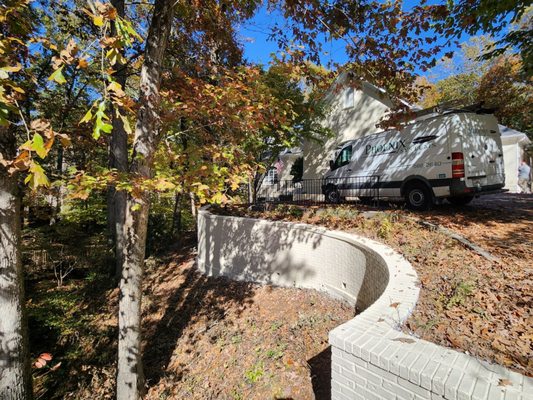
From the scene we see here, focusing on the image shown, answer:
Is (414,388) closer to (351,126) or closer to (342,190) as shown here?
(342,190)

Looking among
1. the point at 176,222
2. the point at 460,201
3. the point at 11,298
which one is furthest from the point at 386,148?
the point at 176,222

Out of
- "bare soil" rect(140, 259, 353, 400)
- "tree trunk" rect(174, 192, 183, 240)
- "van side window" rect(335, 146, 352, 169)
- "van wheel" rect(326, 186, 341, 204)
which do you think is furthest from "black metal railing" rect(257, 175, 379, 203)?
"tree trunk" rect(174, 192, 183, 240)

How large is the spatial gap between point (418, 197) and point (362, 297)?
4.27 meters

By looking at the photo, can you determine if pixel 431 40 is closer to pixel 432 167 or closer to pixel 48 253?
pixel 432 167

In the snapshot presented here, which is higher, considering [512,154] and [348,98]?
[348,98]

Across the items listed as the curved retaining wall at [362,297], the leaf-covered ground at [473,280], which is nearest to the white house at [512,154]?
the leaf-covered ground at [473,280]

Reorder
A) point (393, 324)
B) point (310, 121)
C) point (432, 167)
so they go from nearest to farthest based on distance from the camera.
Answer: point (393, 324) < point (432, 167) < point (310, 121)

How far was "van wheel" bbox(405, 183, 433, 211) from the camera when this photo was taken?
293 inches

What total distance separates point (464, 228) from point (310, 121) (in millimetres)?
8637

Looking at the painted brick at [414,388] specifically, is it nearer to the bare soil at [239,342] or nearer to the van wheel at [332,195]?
the bare soil at [239,342]

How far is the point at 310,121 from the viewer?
12734 millimetres

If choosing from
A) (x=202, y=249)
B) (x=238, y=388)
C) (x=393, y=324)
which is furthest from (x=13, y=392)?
(x=202, y=249)

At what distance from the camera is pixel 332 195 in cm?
1085

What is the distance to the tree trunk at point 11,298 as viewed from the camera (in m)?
3.49
